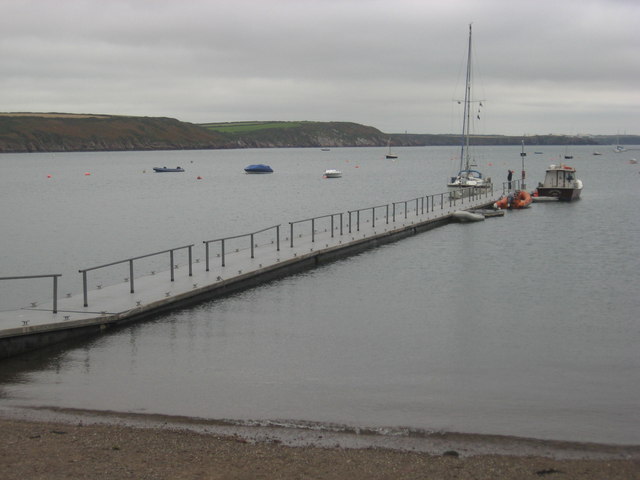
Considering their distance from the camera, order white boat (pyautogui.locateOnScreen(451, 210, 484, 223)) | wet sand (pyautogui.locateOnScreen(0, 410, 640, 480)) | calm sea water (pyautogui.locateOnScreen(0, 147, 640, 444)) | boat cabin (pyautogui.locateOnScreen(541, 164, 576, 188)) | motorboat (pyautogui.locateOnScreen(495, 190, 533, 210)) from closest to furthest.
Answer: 1. wet sand (pyautogui.locateOnScreen(0, 410, 640, 480))
2. calm sea water (pyautogui.locateOnScreen(0, 147, 640, 444))
3. white boat (pyautogui.locateOnScreen(451, 210, 484, 223))
4. motorboat (pyautogui.locateOnScreen(495, 190, 533, 210))
5. boat cabin (pyautogui.locateOnScreen(541, 164, 576, 188))

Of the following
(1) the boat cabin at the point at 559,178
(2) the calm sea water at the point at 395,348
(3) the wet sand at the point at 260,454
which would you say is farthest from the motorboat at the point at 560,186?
(3) the wet sand at the point at 260,454

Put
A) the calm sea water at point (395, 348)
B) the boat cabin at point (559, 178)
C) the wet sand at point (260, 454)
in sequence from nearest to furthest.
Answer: the wet sand at point (260, 454), the calm sea water at point (395, 348), the boat cabin at point (559, 178)

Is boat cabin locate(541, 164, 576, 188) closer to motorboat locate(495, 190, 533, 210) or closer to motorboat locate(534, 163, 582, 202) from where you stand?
motorboat locate(534, 163, 582, 202)

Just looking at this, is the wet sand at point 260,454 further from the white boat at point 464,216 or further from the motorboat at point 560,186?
the motorboat at point 560,186

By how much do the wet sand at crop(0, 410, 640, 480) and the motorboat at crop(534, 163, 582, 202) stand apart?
208ft

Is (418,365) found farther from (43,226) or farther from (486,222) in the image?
(43,226)

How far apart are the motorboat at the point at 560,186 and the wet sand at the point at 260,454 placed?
63.3 m

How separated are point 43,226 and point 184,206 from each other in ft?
66.7

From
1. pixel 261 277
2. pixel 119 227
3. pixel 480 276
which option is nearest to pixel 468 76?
pixel 119 227

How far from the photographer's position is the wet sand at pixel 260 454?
10.8 m

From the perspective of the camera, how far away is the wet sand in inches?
426

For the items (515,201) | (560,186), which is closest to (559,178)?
(560,186)

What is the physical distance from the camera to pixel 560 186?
241 ft

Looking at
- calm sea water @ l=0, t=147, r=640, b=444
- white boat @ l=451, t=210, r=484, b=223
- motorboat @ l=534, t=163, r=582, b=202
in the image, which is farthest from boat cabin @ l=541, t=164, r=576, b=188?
calm sea water @ l=0, t=147, r=640, b=444
